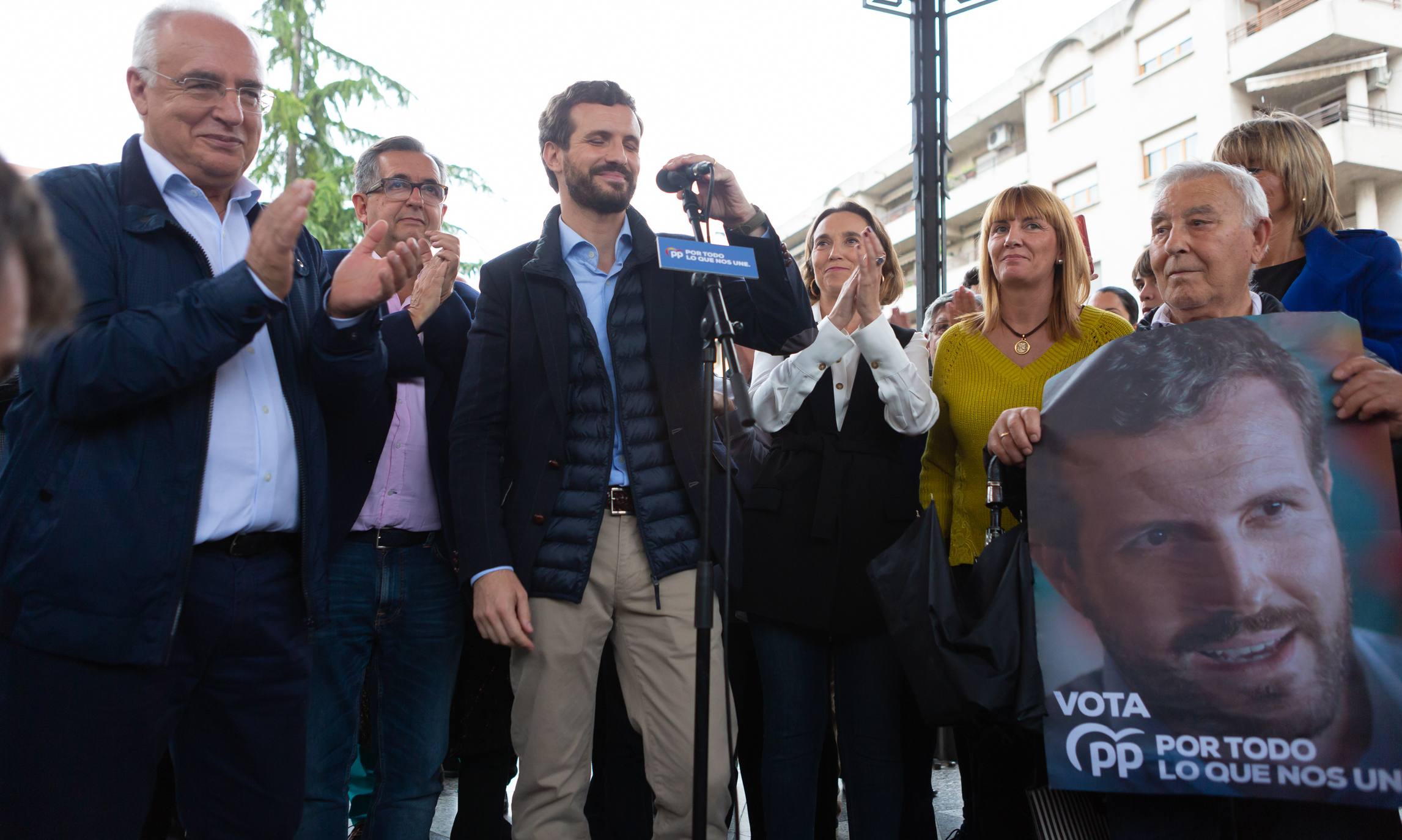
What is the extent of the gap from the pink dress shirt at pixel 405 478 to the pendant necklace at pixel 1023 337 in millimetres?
1817

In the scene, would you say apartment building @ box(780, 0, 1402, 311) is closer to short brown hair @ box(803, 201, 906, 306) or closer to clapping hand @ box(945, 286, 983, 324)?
clapping hand @ box(945, 286, 983, 324)

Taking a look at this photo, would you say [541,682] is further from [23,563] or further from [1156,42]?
[1156,42]

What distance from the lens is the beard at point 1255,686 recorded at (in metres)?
2.15

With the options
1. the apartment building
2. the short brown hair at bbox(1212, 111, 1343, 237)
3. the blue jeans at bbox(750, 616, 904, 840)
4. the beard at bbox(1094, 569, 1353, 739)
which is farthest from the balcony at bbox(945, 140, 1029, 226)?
the beard at bbox(1094, 569, 1353, 739)

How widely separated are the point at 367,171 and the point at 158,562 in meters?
1.85

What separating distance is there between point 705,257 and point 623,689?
1.18 meters

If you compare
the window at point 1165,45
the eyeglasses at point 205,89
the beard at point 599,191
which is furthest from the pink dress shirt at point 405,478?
the window at point 1165,45

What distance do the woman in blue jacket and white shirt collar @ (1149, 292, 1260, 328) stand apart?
256 millimetres

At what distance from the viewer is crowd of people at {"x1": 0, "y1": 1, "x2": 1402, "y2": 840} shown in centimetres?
204

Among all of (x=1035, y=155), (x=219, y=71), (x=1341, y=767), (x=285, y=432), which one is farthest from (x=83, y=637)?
(x=1035, y=155)

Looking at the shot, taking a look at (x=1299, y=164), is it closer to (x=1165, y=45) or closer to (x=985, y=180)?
(x=1165, y=45)

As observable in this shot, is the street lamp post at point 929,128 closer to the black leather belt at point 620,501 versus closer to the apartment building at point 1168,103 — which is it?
the black leather belt at point 620,501

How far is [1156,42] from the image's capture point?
24359mm

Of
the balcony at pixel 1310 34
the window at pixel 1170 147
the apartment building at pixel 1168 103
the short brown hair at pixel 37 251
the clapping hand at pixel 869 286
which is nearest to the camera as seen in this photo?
the short brown hair at pixel 37 251
